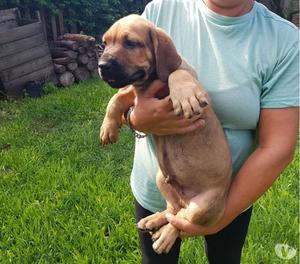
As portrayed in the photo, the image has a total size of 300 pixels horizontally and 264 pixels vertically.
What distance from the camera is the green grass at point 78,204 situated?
3.04m

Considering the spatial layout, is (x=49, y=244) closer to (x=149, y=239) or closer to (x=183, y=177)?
(x=149, y=239)

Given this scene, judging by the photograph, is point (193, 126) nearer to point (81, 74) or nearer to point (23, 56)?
point (23, 56)

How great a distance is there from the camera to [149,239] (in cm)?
216

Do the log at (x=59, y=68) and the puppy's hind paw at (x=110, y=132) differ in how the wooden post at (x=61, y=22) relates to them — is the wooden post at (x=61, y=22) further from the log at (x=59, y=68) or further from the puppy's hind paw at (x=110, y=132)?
the puppy's hind paw at (x=110, y=132)

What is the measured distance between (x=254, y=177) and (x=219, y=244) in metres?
0.48

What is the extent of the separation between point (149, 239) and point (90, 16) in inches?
251

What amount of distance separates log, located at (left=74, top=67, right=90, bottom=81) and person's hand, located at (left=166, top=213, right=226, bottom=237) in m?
5.71

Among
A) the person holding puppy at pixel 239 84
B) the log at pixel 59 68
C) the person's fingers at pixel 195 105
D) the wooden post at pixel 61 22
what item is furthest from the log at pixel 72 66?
the person's fingers at pixel 195 105

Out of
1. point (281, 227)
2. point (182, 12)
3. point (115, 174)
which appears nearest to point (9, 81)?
point (115, 174)

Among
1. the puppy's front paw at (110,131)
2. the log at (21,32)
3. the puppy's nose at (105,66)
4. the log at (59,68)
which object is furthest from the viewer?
the log at (59,68)

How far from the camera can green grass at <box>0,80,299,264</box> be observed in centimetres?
304

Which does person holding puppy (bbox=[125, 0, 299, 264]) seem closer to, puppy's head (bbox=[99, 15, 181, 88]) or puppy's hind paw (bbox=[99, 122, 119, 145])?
puppy's head (bbox=[99, 15, 181, 88])

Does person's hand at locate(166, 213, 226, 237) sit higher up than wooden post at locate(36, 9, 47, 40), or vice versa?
person's hand at locate(166, 213, 226, 237)

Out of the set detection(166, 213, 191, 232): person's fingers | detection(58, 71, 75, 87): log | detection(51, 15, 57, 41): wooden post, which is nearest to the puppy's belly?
detection(166, 213, 191, 232): person's fingers
